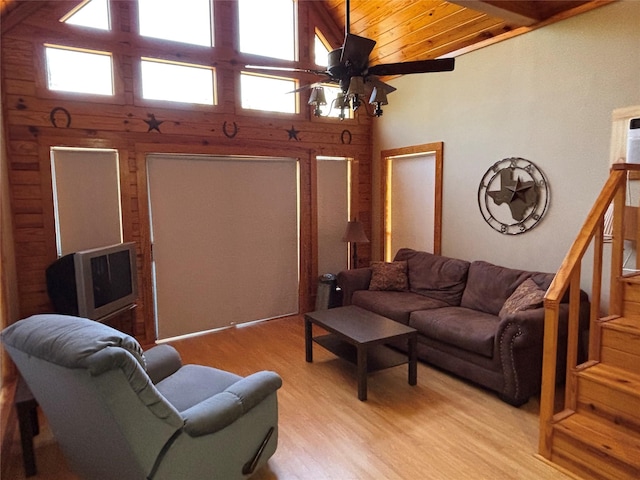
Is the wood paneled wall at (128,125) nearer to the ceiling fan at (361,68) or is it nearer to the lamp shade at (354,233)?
the lamp shade at (354,233)

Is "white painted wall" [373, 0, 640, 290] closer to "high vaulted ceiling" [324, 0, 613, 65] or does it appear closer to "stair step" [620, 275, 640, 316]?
"high vaulted ceiling" [324, 0, 613, 65]

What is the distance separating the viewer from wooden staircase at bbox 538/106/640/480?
216 cm

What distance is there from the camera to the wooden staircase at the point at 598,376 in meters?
2.16

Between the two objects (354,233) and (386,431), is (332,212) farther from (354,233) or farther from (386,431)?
(386,431)

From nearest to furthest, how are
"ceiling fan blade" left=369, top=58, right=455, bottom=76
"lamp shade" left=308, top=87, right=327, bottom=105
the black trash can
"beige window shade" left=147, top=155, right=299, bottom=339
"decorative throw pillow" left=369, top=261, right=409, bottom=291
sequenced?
"ceiling fan blade" left=369, top=58, right=455, bottom=76, "lamp shade" left=308, top=87, right=327, bottom=105, "beige window shade" left=147, top=155, right=299, bottom=339, "decorative throw pillow" left=369, top=261, right=409, bottom=291, the black trash can

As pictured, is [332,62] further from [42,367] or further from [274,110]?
[274,110]

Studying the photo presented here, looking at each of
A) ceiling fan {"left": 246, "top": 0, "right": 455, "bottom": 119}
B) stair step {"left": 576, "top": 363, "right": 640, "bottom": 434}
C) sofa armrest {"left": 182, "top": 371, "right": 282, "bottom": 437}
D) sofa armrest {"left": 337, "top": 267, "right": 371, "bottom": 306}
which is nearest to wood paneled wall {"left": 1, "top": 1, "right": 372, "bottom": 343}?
sofa armrest {"left": 337, "top": 267, "right": 371, "bottom": 306}

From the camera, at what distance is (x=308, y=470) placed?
2334 millimetres

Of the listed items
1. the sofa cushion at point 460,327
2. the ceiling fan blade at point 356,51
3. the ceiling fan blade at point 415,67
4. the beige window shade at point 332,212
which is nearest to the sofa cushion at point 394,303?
the sofa cushion at point 460,327

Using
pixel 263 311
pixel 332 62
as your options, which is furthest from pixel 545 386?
pixel 263 311

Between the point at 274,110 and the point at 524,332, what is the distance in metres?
3.47

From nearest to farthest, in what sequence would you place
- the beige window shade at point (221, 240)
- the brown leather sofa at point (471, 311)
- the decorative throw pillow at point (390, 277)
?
the brown leather sofa at point (471, 311), the beige window shade at point (221, 240), the decorative throw pillow at point (390, 277)

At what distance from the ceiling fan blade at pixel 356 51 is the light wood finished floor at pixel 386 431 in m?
2.25

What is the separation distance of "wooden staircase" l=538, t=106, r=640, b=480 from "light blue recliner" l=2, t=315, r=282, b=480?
60.7 inches
